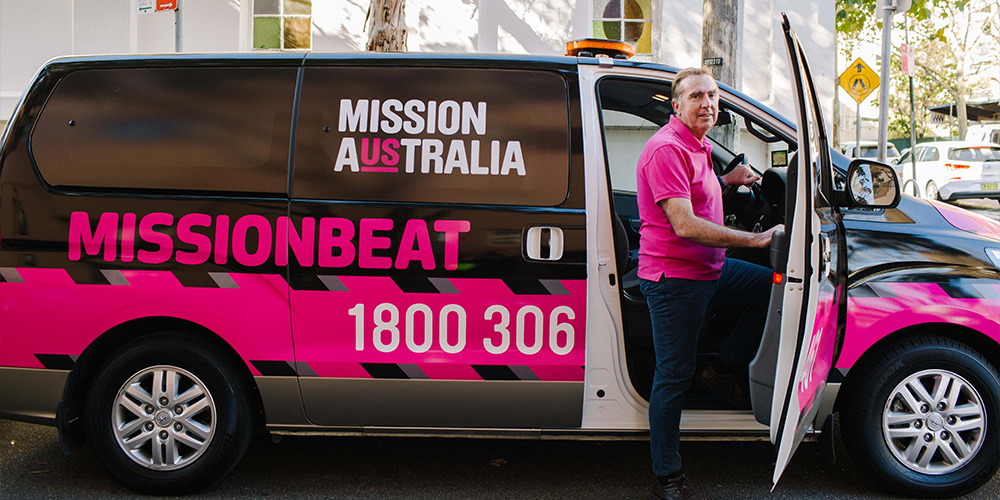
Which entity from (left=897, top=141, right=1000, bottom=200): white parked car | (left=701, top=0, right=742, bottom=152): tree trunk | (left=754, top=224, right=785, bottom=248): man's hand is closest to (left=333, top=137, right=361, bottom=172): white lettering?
(left=754, top=224, right=785, bottom=248): man's hand

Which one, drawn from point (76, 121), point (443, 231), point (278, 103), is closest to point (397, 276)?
point (443, 231)

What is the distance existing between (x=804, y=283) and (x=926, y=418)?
962 mm

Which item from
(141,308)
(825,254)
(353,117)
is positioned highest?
(353,117)

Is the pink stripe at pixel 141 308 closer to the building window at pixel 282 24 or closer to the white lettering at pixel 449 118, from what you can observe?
the white lettering at pixel 449 118

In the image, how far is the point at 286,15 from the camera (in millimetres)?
11688

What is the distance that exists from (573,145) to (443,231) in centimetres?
62

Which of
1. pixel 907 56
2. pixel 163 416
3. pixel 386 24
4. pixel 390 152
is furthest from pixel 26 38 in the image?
pixel 907 56

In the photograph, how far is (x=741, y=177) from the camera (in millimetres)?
3854

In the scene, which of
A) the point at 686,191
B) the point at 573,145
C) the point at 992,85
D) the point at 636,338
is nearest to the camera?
the point at 686,191

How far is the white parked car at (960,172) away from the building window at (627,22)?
7.51 m

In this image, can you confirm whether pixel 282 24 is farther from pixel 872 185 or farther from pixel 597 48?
pixel 872 185

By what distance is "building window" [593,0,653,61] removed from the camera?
11703 mm

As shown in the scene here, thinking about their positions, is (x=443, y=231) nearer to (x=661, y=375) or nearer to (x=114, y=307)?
(x=661, y=375)

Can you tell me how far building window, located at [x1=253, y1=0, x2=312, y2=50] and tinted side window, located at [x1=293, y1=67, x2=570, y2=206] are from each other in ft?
28.9
